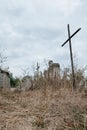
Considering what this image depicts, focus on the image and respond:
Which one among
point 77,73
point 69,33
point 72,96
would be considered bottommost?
point 72,96

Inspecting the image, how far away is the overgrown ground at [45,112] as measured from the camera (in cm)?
617

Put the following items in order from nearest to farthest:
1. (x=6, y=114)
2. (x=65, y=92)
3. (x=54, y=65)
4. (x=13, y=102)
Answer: (x=6, y=114)
(x=13, y=102)
(x=65, y=92)
(x=54, y=65)

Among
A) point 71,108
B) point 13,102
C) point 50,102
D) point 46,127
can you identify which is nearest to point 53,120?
point 46,127

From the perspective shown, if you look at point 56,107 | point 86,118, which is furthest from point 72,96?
point 86,118

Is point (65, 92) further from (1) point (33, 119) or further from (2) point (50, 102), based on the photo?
(1) point (33, 119)

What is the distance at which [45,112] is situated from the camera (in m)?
6.91

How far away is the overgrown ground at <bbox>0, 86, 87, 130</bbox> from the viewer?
6.17m

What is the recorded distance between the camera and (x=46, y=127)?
613 centimetres

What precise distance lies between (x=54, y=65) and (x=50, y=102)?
19.8 ft

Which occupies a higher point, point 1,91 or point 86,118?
point 1,91

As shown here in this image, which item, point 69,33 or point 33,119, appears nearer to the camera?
point 33,119

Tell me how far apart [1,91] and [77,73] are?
A: 3.20m

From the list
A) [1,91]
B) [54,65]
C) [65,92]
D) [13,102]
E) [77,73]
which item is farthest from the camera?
[54,65]

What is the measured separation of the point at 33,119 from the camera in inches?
253
